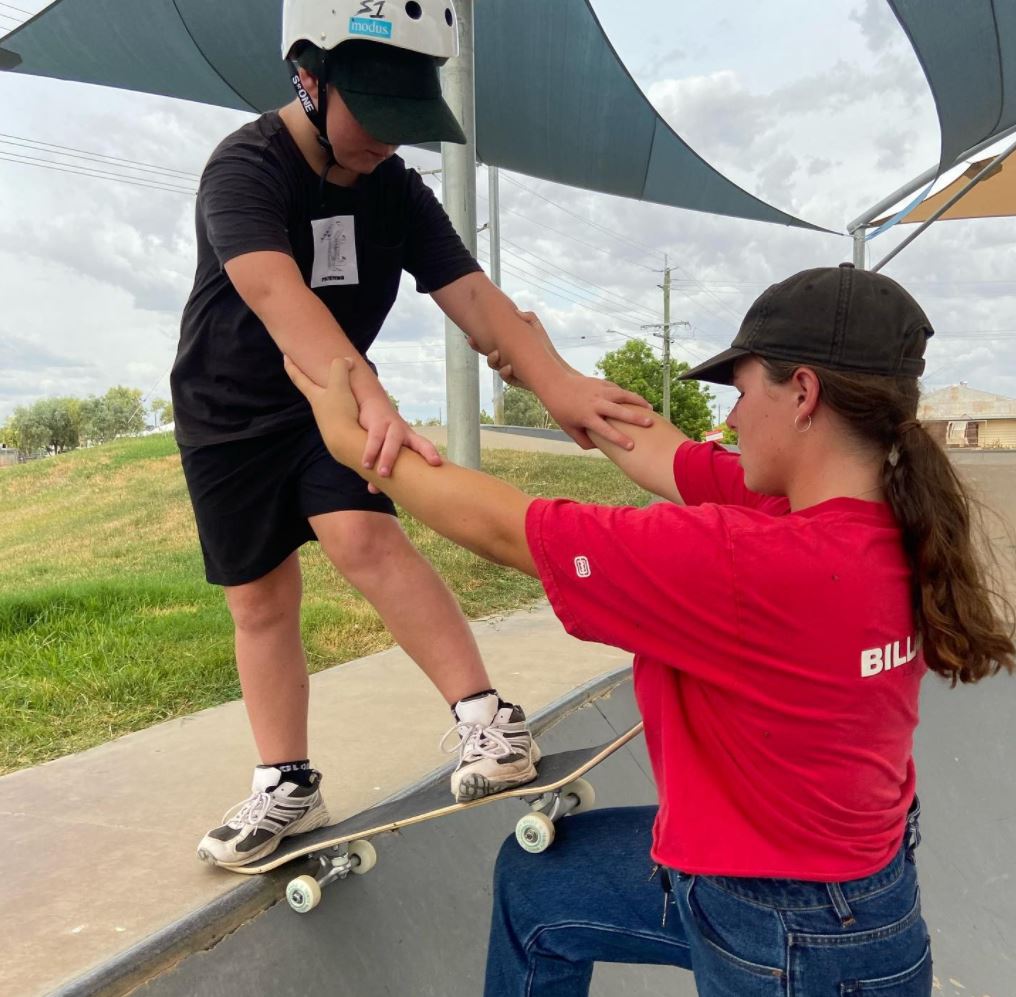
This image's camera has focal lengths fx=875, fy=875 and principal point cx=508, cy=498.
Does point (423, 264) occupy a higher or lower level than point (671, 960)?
higher

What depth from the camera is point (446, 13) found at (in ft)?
5.67

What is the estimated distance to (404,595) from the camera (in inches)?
73.7

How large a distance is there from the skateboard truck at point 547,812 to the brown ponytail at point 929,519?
734 mm

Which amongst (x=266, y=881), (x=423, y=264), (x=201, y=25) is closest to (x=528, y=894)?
(x=266, y=881)

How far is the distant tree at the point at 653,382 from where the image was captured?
4722cm

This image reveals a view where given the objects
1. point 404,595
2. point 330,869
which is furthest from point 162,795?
point 404,595

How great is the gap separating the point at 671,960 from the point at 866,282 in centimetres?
119

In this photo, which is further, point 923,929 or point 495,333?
point 495,333

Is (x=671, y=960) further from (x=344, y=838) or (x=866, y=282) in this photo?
(x=866, y=282)

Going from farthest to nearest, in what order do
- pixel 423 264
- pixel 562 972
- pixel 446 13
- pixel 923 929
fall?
pixel 423 264 → pixel 446 13 → pixel 562 972 → pixel 923 929

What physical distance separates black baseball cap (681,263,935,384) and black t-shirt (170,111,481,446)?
3.07 feet

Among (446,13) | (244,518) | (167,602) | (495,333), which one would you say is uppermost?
(446,13)

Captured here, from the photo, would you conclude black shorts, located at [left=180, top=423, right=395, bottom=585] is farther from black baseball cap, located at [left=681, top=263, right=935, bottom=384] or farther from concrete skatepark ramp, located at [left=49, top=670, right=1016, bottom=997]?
black baseball cap, located at [left=681, top=263, right=935, bottom=384]

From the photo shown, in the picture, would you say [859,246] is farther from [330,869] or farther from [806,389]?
[330,869]
